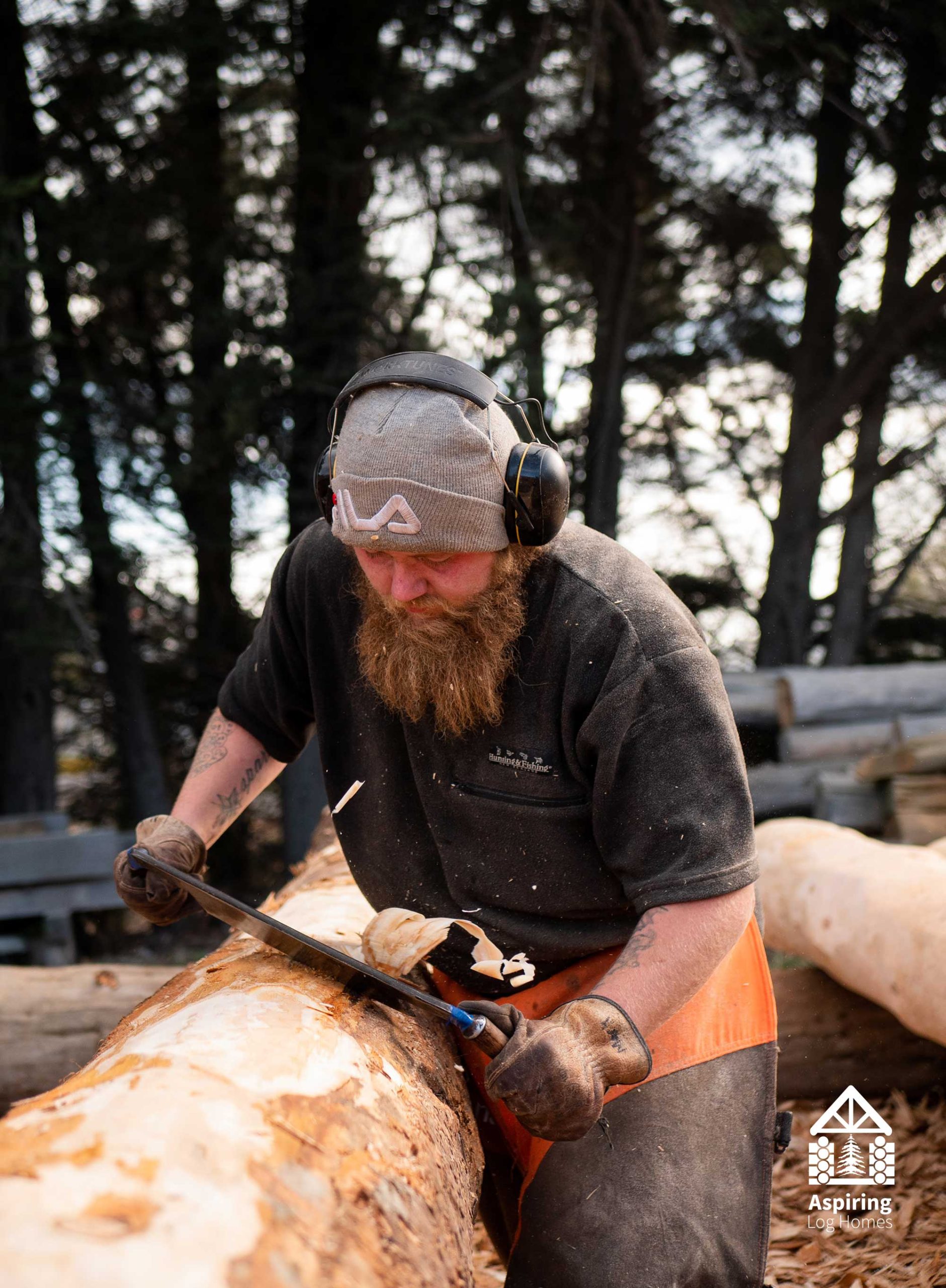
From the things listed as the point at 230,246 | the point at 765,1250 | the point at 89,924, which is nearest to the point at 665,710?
the point at 765,1250

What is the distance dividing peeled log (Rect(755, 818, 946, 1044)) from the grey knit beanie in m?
1.64

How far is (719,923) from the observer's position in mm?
1778

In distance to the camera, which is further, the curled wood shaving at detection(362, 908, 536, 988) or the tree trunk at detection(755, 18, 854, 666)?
the tree trunk at detection(755, 18, 854, 666)

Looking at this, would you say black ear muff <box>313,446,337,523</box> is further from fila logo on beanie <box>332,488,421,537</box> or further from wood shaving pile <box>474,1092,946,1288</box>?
wood shaving pile <box>474,1092,946,1288</box>

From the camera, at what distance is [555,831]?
2010 millimetres

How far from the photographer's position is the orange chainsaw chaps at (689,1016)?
1.98 meters

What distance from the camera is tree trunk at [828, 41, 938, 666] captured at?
7250mm

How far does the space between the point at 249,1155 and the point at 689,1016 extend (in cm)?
102

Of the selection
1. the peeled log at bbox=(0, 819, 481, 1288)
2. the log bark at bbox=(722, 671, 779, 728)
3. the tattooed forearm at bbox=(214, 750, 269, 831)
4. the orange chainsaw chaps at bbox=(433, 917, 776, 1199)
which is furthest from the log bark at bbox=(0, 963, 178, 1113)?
the log bark at bbox=(722, 671, 779, 728)

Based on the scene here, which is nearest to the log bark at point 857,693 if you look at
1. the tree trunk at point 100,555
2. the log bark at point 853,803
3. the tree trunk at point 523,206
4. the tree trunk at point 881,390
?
the log bark at point 853,803

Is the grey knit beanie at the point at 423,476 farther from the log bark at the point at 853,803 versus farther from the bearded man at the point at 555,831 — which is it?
the log bark at the point at 853,803

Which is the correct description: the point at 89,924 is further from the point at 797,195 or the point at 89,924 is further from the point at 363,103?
the point at 797,195

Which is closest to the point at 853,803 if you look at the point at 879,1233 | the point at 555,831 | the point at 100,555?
the point at 879,1233

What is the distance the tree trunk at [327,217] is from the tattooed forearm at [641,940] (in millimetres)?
5019
